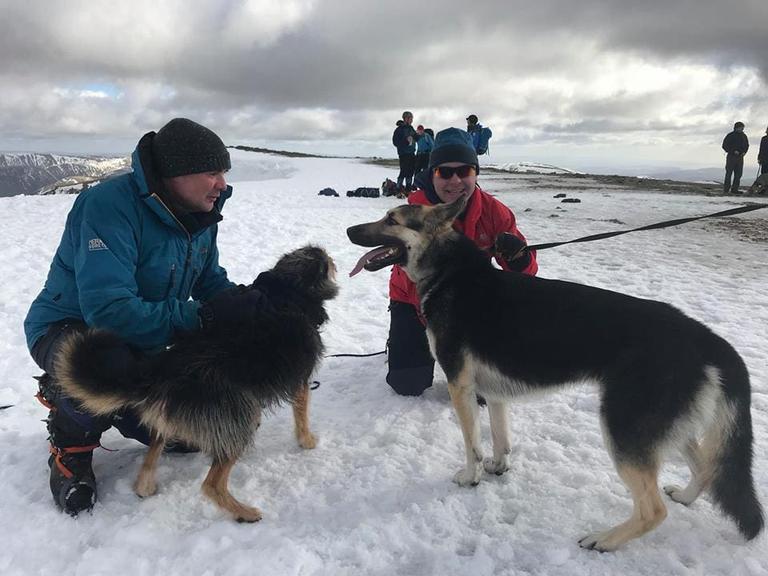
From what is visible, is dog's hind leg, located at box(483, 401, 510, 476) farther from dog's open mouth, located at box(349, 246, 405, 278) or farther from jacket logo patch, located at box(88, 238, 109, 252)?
jacket logo patch, located at box(88, 238, 109, 252)

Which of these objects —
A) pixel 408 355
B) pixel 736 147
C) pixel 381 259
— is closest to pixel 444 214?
pixel 381 259

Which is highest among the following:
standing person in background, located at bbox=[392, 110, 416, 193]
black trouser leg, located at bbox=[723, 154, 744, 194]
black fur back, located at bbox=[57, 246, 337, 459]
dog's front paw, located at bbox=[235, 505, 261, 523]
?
standing person in background, located at bbox=[392, 110, 416, 193]

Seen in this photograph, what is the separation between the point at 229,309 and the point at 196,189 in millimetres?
873

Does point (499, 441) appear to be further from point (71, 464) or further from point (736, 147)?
point (736, 147)

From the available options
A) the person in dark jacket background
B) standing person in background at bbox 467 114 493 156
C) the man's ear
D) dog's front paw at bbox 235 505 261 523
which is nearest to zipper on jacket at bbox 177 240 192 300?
dog's front paw at bbox 235 505 261 523

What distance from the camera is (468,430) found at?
3369 millimetres

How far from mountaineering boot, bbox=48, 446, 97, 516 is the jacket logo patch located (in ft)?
4.56

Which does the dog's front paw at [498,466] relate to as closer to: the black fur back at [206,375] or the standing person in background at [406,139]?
the black fur back at [206,375]

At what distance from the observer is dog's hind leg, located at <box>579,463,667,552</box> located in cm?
262

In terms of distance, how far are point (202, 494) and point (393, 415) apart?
5.67 feet

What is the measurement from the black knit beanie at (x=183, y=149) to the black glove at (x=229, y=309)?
87 cm

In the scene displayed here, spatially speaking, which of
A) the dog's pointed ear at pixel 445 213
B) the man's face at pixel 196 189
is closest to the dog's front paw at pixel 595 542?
the dog's pointed ear at pixel 445 213

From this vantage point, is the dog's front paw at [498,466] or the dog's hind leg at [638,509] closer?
the dog's hind leg at [638,509]

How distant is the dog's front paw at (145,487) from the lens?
316cm
